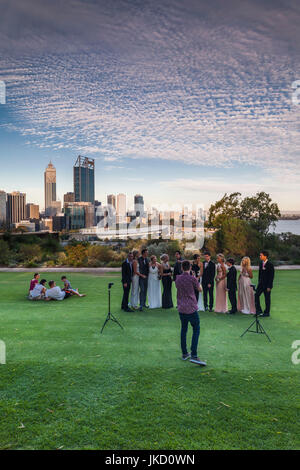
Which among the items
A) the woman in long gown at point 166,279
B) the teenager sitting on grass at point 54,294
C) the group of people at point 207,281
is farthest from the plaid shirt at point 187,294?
the teenager sitting on grass at point 54,294

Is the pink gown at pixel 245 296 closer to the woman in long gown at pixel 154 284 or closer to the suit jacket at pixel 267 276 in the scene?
the suit jacket at pixel 267 276

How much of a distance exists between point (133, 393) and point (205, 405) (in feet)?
3.67

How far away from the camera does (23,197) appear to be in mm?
164750

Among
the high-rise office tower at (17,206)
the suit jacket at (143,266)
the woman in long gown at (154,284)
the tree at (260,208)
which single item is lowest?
the woman in long gown at (154,284)

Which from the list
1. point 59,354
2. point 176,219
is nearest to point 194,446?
point 59,354

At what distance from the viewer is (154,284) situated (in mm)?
11266

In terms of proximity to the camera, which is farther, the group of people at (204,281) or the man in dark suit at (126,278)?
the man in dark suit at (126,278)

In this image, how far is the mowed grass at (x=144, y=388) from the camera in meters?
3.92

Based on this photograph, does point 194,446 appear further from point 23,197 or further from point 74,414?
point 23,197

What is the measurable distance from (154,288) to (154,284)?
0.15 m

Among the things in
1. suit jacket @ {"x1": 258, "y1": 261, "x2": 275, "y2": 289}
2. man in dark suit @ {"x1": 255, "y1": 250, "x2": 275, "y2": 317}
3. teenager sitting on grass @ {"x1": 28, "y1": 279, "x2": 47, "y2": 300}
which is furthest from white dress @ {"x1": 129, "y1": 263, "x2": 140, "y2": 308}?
suit jacket @ {"x1": 258, "y1": 261, "x2": 275, "y2": 289}

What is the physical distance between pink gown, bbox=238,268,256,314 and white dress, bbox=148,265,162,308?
9.19ft

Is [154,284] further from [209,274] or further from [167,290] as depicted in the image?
[209,274]

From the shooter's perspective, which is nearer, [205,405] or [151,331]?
[205,405]
